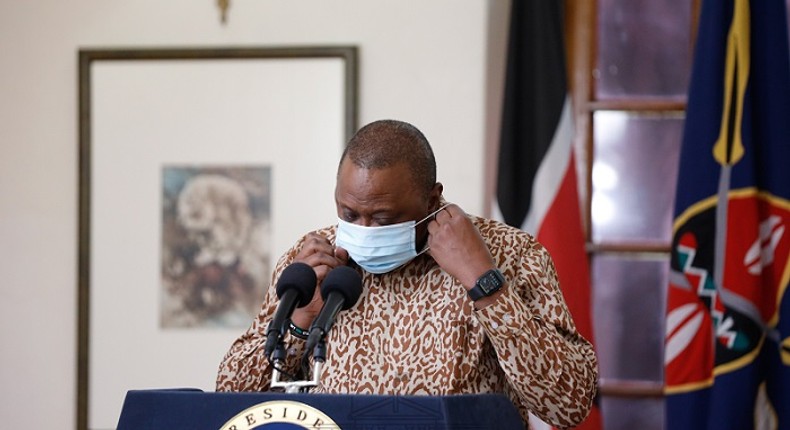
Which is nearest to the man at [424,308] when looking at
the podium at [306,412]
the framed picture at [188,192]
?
the podium at [306,412]

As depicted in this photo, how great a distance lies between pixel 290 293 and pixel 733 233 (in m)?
1.95

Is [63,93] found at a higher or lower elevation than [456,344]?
higher

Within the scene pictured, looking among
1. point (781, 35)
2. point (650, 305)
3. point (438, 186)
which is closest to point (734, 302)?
point (650, 305)

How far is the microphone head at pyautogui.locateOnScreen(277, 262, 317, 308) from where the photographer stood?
1834 mm

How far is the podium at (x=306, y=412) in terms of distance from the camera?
165cm

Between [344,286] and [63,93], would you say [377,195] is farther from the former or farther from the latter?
[63,93]

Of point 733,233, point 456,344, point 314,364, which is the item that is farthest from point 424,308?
point 733,233

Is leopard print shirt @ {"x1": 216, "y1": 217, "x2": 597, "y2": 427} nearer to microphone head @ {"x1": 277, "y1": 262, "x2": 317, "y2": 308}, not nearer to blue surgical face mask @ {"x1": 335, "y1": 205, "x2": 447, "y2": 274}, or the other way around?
blue surgical face mask @ {"x1": 335, "y1": 205, "x2": 447, "y2": 274}

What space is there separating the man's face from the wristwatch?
219 mm

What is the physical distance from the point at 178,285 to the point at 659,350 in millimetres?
1660

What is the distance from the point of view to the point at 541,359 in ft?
6.87

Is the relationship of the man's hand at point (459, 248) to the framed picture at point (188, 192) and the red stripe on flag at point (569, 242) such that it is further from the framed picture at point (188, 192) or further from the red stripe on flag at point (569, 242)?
the framed picture at point (188, 192)

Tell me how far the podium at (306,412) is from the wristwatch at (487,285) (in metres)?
0.39

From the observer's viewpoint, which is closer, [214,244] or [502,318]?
[502,318]
